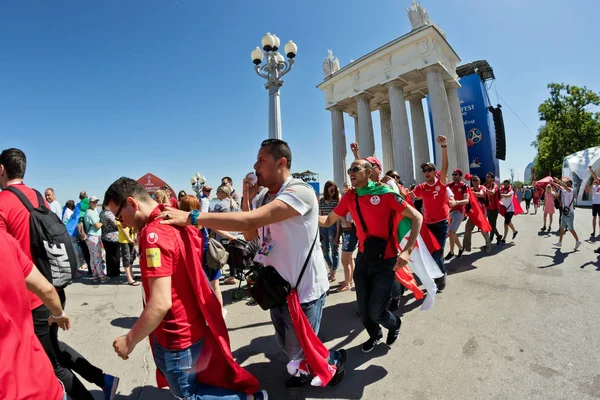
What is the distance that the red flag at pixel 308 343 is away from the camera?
196cm

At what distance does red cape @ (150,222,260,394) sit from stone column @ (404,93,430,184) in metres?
25.3

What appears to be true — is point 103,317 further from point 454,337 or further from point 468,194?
point 468,194

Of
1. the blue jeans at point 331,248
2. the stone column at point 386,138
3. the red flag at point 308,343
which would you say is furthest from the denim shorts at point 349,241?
the stone column at point 386,138

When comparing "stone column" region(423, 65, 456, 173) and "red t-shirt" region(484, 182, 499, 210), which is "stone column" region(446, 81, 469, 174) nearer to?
"stone column" region(423, 65, 456, 173)

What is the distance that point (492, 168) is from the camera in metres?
22.0

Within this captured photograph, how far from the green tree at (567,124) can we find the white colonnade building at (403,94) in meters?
16.1

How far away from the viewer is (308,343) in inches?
78.0

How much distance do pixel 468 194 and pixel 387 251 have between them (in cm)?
459

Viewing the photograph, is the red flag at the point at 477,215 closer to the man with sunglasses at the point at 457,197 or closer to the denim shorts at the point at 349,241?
the man with sunglasses at the point at 457,197

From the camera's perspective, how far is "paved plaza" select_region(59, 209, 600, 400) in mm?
2398

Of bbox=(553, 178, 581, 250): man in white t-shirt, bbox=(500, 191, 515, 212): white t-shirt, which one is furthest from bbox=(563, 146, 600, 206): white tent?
bbox=(553, 178, 581, 250): man in white t-shirt

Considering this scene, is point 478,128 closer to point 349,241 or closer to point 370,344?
point 349,241

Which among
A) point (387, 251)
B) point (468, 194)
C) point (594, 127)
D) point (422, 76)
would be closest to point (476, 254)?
point (468, 194)

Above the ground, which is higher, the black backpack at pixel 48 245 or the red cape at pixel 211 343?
the black backpack at pixel 48 245
